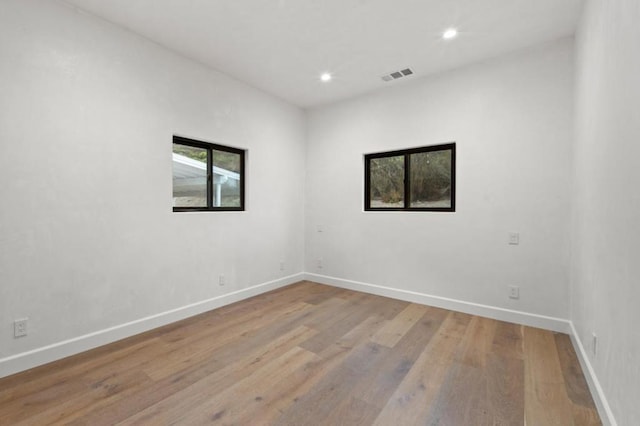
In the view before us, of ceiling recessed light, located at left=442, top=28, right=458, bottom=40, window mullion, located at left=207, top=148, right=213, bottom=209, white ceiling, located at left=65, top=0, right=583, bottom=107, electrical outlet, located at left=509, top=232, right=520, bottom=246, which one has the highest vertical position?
white ceiling, located at left=65, top=0, right=583, bottom=107

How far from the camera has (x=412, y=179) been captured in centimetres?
382

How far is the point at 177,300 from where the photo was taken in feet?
10.1

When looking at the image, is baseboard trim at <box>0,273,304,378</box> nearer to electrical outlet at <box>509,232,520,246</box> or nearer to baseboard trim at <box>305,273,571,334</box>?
baseboard trim at <box>305,273,571,334</box>

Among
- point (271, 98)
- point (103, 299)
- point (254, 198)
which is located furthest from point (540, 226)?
point (103, 299)

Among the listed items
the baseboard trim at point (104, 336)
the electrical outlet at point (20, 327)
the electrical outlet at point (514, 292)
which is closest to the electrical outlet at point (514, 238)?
the electrical outlet at point (514, 292)

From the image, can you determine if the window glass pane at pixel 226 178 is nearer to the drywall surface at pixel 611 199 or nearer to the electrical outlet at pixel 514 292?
the electrical outlet at pixel 514 292

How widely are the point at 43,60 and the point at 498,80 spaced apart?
4.27 metres

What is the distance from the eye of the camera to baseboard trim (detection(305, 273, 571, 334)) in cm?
283

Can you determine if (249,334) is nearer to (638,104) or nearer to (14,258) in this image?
(14,258)

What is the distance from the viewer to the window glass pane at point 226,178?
3.61m

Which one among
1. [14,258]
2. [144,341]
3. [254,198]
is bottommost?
[144,341]

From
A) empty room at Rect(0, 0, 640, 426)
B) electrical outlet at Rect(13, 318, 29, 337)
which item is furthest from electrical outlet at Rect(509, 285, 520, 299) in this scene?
electrical outlet at Rect(13, 318, 29, 337)

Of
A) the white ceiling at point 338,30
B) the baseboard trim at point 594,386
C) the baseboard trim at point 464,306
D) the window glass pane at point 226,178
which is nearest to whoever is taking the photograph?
the baseboard trim at point 594,386

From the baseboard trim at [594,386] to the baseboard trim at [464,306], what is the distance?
32cm
